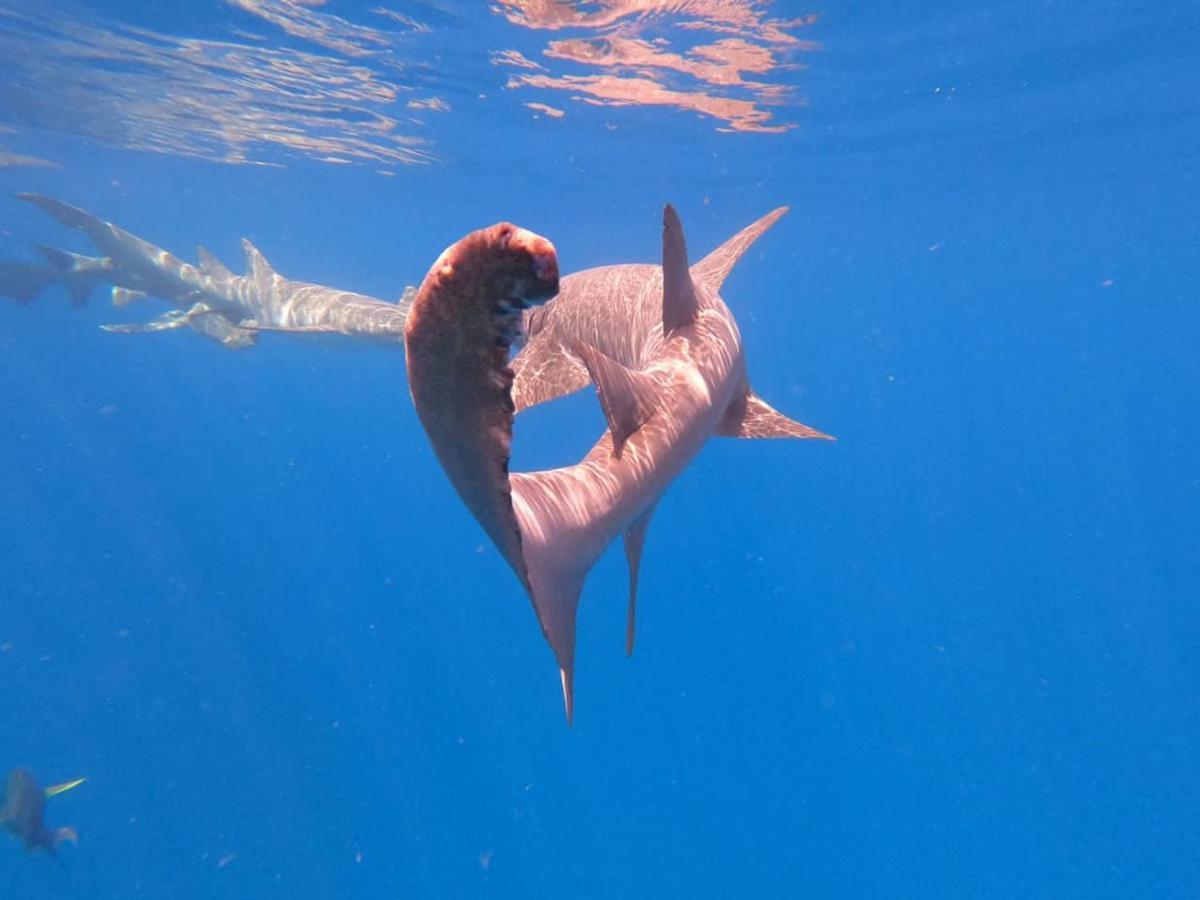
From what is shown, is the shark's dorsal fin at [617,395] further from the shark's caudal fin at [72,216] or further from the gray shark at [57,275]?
the gray shark at [57,275]

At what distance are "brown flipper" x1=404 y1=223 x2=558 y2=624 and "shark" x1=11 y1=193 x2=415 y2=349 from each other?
1341 centimetres

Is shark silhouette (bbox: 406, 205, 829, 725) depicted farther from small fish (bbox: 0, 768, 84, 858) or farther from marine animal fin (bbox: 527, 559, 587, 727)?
small fish (bbox: 0, 768, 84, 858)

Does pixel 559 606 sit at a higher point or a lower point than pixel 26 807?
higher

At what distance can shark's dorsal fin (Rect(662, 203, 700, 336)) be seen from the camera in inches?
155

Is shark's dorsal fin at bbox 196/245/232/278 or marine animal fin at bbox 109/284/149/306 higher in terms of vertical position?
shark's dorsal fin at bbox 196/245/232/278

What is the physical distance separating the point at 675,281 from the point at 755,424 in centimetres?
121

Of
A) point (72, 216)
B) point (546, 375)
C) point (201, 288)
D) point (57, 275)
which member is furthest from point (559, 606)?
point (57, 275)

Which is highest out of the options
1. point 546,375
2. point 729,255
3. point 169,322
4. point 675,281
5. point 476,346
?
point 476,346

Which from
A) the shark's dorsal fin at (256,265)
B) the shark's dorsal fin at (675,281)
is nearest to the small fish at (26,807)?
the shark's dorsal fin at (256,265)

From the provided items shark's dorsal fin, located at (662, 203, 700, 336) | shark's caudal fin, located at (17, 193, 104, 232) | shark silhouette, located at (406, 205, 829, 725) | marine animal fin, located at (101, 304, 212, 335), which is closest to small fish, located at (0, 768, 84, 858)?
marine animal fin, located at (101, 304, 212, 335)

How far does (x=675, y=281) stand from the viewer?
4328 millimetres

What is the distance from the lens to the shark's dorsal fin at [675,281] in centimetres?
393

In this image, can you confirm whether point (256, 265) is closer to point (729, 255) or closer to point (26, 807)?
point (26, 807)

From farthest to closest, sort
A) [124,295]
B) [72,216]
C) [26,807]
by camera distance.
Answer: [124,295]
[72,216]
[26,807]
